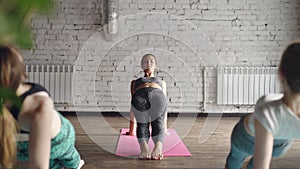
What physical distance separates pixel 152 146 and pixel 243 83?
2478 mm

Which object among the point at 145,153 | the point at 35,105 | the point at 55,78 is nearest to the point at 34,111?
the point at 35,105

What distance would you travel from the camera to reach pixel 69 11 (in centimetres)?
591

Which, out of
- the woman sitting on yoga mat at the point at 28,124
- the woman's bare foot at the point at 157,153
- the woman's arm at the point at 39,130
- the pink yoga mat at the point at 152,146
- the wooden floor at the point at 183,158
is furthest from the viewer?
the pink yoga mat at the point at 152,146

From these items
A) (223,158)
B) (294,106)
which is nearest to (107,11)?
(223,158)

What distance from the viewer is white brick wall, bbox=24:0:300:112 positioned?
19.4 ft

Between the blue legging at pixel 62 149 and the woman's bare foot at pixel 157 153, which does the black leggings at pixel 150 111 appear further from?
the blue legging at pixel 62 149

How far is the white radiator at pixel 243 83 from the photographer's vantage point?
5789mm

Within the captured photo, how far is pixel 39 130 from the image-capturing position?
1.40m

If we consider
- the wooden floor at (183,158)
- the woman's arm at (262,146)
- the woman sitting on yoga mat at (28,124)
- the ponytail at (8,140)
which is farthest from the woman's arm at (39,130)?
the wooden floor at (183,158)

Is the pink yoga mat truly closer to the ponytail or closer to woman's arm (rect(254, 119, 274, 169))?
woman's arm (rect(254, 119, 274, 169))

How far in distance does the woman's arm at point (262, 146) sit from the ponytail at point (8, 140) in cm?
83

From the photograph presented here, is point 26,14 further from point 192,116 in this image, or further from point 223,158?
point 192,116

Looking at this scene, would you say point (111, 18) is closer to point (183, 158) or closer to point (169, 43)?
point (169, 43)

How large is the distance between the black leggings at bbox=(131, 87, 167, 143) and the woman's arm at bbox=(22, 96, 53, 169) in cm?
208
